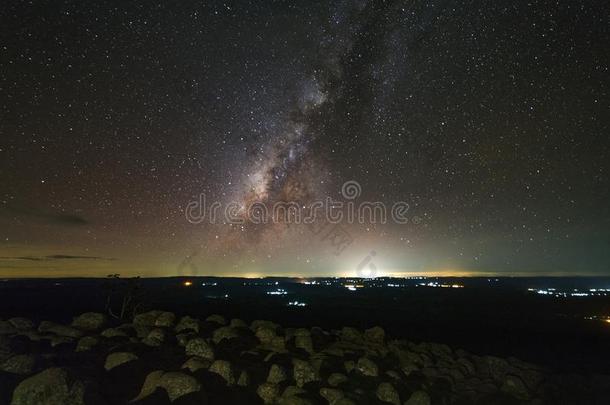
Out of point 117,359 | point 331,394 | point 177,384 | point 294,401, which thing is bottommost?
point 331,394

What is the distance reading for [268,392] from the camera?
1415 centimetres

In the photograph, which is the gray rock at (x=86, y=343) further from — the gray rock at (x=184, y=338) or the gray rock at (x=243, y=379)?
the gray rock at (x=243, y=379)

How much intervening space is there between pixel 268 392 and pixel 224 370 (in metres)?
1.79

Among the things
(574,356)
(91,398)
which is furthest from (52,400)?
(574,356)

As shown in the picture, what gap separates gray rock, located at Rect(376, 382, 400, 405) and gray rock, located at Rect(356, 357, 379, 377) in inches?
70.2

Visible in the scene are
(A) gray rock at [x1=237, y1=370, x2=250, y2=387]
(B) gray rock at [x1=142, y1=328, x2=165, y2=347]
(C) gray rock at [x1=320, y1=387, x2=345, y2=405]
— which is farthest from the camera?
(B) gray rock at [x1=142, y1=328, x2=165, y2=347]

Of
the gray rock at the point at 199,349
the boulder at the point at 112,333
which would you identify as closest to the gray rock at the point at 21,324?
the boulder at the point at 112,333

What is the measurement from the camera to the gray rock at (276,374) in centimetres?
1516

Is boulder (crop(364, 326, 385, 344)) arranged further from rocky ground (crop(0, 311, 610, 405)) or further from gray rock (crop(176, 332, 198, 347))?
gray rock (crop(176, 332, 198, 347))

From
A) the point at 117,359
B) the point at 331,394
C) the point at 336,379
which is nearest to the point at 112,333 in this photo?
the point at 117,359

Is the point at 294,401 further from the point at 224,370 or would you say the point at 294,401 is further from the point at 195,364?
the point at 195,364

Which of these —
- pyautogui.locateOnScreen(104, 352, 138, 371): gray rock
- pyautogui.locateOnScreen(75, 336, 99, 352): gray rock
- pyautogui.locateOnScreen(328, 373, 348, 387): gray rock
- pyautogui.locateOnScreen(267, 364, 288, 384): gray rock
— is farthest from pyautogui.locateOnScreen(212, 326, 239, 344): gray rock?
pyautogui.locateOnScreen(328, 373, 348, 387): gray rock

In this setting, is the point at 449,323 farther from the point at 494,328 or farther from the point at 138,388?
the point at 138,388

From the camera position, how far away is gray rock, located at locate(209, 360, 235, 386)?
1459 centimetres
